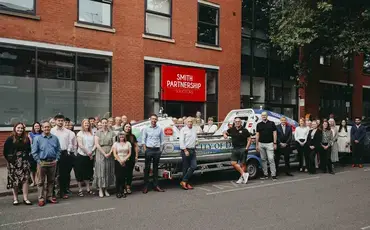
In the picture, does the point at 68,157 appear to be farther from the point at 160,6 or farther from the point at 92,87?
the point at 160,6

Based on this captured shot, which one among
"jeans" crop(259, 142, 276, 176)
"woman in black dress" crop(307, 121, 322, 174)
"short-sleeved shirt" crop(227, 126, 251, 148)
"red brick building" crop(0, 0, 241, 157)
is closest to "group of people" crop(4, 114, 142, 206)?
"short-sleeved shirt" crop(227, 126, 251, 148)

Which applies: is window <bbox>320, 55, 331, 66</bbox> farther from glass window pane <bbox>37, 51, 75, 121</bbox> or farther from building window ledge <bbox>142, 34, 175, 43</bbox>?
glass window pane <bbox>37, 51, 75, 121</bbox>

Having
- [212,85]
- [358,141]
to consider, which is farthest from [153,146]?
[212,85]

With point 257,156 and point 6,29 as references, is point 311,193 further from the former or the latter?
point 6,29

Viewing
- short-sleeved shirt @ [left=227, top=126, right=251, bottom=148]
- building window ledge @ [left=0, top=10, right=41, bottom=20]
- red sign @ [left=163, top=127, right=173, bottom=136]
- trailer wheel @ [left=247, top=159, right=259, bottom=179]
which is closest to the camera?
red sign @ [left=163, top=127, right=173, bottom=136]

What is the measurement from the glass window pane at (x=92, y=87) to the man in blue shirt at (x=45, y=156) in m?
6.23

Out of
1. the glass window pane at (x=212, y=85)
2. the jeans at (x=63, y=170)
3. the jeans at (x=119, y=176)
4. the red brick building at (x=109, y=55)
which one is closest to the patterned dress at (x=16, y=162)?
the jeans at (x=63, y=170)

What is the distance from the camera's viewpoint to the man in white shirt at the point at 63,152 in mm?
8820

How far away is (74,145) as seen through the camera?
910cm

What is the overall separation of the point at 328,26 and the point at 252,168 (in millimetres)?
9331

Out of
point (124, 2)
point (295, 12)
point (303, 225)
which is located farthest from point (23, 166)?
point (295, 12)

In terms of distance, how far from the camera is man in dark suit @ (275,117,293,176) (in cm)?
1197

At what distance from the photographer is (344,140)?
15156mm

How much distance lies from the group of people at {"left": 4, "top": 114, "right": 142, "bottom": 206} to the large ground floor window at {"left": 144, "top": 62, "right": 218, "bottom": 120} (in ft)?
22.3
